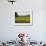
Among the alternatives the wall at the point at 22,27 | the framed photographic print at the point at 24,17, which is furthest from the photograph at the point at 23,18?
the wall at the point at 22,27

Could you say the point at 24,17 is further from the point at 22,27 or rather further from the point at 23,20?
the point at 22,27

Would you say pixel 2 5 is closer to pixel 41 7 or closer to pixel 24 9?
pixel 24 9

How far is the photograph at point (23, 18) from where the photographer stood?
17.2 ft

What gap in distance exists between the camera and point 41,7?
522cm

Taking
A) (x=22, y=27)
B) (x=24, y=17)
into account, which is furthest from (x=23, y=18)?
(x=22, y=27)

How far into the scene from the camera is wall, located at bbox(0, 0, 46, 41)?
5.22m

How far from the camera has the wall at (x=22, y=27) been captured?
17.1 feet

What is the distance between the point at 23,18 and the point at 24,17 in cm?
6

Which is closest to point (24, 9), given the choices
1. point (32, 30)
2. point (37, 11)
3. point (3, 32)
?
point (37, 11)

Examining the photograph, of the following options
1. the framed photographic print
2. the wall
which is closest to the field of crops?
the framed photographic print

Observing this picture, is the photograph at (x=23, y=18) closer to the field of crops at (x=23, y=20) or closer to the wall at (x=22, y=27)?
the field of crops at (x=23, y=20)

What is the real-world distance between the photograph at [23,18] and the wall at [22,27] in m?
0.16

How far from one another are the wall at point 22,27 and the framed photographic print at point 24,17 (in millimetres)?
146

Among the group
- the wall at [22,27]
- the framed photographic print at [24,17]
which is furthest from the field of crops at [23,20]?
the wall at [22,27]
